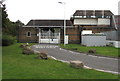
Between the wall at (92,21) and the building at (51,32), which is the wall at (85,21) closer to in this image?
the wall at (92,21)

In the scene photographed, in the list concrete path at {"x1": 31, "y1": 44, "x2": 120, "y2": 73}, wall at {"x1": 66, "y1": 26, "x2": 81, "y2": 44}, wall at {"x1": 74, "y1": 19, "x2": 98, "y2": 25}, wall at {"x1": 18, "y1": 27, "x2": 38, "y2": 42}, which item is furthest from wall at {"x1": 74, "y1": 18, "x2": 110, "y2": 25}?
concrete path at {"x1": 31, "y1": 44, "x2": 120, "y2": 73}

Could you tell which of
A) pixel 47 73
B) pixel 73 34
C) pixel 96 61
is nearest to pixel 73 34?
pixel 73 34

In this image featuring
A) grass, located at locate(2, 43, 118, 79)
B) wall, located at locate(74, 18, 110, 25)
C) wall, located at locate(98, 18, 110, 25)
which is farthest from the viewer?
wall, located at locate(74, 18, 110, 25)

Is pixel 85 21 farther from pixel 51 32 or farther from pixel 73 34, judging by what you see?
pixel 51 32

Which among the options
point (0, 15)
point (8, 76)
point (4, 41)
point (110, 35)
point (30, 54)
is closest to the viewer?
point (8, 76)

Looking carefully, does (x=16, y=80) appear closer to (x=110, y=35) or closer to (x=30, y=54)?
(x=30, y=54)

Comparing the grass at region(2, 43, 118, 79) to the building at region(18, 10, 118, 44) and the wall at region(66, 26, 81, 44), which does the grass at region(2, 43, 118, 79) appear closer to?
the building at region(18, 10, 118, 44)

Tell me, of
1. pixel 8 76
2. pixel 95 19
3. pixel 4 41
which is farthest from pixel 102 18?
pixel 8 76

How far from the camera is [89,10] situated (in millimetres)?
55219

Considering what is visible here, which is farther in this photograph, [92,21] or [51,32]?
[92,21]

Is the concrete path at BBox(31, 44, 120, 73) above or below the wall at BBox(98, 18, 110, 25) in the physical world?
below

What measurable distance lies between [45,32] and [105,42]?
1719 cm

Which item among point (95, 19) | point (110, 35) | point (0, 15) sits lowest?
point (110, 35)

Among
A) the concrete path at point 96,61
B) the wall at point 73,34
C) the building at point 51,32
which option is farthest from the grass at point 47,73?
the wall at point 73,34
